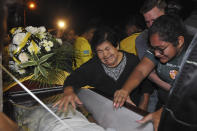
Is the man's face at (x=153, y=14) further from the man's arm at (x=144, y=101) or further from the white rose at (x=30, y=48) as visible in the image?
the white rose at (x=30, y=48)

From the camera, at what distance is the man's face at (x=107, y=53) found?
1.67 metres

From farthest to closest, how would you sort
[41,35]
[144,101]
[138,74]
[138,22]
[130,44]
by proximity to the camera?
[138,22], [130,44], [144,101], [138,74], [41,35]

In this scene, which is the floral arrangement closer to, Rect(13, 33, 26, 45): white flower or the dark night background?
Rect(13, 33, 26, 45): white flower

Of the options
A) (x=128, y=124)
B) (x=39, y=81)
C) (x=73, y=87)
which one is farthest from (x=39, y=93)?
(x=128, y=124)

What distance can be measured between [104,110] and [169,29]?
0.70 meters

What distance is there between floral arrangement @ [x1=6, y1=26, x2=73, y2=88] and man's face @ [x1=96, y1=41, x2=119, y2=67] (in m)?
0.33

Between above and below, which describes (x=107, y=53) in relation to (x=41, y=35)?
below

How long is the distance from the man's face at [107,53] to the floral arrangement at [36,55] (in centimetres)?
33

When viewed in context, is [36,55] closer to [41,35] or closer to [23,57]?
[23,57]

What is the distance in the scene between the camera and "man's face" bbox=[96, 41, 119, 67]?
167cm

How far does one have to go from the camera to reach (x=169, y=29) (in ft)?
4.40

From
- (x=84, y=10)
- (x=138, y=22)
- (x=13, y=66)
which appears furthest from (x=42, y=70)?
(x=84, y=10)

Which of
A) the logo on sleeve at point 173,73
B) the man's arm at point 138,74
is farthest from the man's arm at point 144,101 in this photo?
the logo on sleeve at point 173,73

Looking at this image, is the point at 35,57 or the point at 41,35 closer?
the point at 35,57
